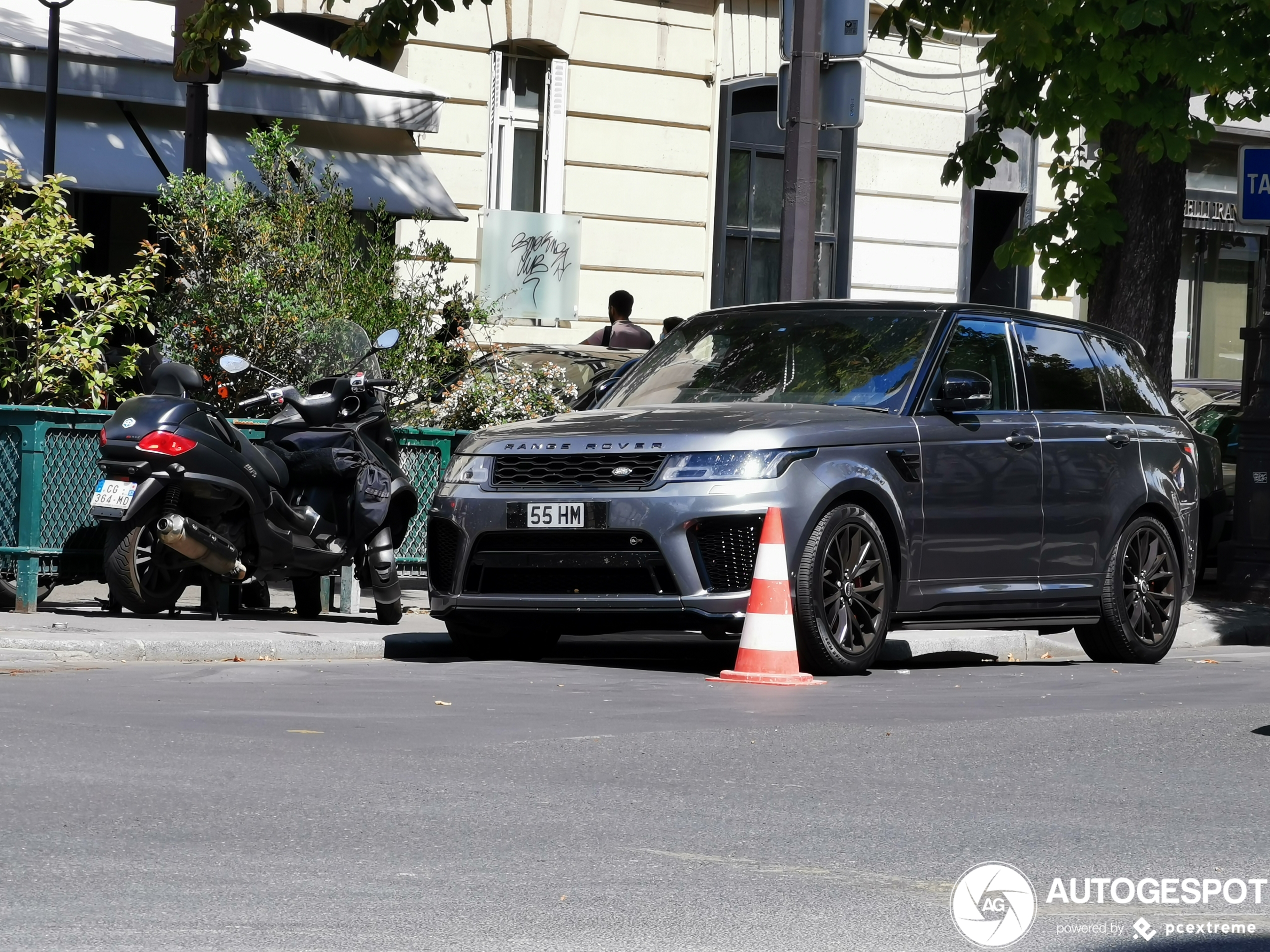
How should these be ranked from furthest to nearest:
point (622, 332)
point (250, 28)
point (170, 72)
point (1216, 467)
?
point (622, 332) < point (1216, 467) < point (170, 72) < point (250, 28)

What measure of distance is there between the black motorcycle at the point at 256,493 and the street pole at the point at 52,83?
4.80 m

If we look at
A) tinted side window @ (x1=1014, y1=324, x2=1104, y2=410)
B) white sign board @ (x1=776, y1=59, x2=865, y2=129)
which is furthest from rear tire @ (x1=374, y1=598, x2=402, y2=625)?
white sign board @ (x1=776, y1=59, x2=865, y2=129)

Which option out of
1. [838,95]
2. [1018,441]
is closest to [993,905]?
[1018,441]

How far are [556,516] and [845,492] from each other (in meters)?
1.24

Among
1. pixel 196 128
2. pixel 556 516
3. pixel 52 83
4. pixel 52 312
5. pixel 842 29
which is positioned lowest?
pixel 556 516

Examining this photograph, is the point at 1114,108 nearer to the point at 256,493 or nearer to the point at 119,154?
the point at 119,154

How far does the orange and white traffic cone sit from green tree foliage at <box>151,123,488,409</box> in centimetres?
354

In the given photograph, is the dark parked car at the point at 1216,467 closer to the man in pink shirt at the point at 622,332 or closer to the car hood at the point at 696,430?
the man in pink shirt at the point at 622,332

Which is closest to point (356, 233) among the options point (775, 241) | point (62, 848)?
point (62, 848)

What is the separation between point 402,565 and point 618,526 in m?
3.49

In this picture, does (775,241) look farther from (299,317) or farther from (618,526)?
(618,526)

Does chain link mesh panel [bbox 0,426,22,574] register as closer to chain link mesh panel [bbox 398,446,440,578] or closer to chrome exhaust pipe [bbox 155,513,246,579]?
chrome exhaust pipe [bbox 155,513,246,579]

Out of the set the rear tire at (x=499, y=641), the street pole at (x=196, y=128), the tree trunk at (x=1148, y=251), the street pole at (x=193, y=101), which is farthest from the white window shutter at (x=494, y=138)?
the rear tire at (x=499, y=641)

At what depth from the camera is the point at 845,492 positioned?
9477 mm
